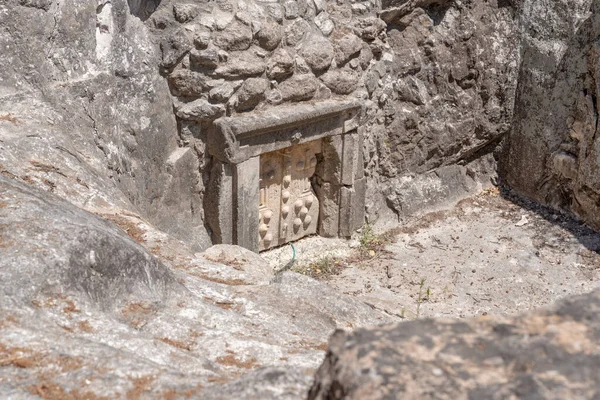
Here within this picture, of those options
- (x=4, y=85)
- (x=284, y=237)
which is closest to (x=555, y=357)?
(x=4, y=85)

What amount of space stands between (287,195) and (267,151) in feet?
2.12

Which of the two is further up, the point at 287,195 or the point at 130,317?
the point at 130,317

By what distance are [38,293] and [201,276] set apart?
961 millimetres

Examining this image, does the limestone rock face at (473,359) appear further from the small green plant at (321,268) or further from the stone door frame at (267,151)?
the small green plant at (321,268)

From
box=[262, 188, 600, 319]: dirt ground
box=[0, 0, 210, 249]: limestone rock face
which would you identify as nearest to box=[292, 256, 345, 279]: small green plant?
box=[262, 188, 600, 319]: dirt ground

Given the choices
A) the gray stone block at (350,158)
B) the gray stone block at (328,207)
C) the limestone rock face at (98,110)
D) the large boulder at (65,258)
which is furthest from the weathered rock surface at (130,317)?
the gray stone block at (328,207)

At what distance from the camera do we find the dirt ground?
580 cm

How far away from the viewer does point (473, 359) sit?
4.44ft

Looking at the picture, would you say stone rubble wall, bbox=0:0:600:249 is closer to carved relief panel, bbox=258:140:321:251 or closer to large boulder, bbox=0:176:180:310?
carved relief panel, bbox=258:140:321:251

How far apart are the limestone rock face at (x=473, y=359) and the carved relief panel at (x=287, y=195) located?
460 centimetres

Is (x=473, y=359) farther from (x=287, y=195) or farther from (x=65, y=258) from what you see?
(x=287, y=195)

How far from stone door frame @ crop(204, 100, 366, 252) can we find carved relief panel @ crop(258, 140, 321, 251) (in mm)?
137

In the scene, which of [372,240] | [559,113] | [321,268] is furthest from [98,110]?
[559,113]

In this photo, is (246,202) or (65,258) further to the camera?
(246,202)
